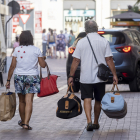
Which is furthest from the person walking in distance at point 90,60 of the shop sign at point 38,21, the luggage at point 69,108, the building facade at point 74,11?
the building facade at point 74,11

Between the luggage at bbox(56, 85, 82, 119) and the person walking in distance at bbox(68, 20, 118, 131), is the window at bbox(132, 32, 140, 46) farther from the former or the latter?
the luggage at bbox(56, 85, 82, 119)

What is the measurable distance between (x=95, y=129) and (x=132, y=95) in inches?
175

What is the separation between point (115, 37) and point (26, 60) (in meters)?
4.91

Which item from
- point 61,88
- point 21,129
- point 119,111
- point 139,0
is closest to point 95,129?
point 119,111

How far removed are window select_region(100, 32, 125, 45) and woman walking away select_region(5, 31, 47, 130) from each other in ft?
15.2

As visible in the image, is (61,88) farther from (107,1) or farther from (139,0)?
(107,1)

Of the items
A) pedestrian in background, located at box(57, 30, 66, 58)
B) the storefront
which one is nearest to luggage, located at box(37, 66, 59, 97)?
pedestrian in background, located at box(57, 30, 66, 58)

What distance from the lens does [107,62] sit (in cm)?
676

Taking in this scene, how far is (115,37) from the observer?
11.5 m

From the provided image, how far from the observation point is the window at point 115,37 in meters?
11.4

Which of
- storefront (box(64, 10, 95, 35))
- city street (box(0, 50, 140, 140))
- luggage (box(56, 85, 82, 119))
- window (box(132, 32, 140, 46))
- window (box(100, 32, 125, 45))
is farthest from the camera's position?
storefront (box(64, 10, 95, 35))

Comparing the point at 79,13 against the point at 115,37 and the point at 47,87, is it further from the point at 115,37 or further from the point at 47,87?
the point at 47,87

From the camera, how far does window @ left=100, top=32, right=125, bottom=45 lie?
11.4 meters

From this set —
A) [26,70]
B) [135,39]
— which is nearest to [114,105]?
[26,70]
